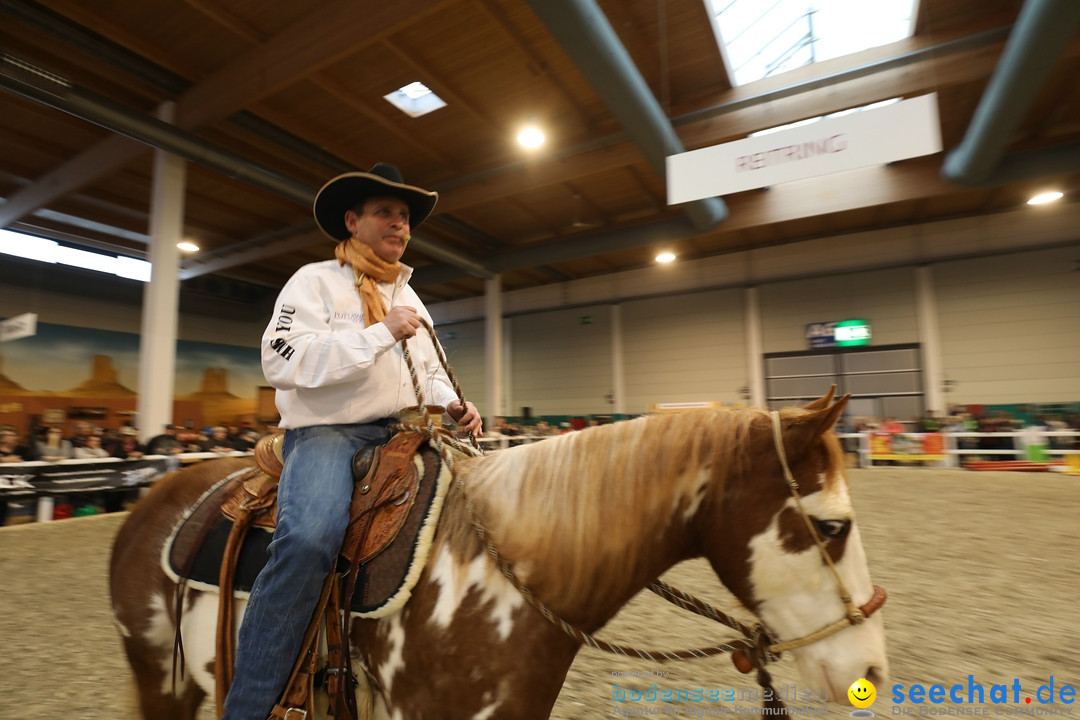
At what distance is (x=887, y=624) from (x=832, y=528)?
8.26 feet

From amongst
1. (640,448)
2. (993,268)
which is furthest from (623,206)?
(640,448)

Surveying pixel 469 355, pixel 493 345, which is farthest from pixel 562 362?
pixel 469 355

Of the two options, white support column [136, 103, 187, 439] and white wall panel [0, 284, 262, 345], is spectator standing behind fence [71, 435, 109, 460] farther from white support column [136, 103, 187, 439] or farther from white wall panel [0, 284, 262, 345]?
white wall panel [0, 284, 262, 345]

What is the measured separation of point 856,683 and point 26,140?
42.3 ft

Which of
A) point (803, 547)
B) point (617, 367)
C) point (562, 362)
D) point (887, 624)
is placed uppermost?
point (562, 362)

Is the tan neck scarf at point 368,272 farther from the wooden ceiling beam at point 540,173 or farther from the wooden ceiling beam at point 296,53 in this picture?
the wooden ceiling beam at point 540,173

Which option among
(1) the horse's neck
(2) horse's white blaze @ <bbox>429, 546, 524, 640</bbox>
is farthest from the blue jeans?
(1) the horse's neck

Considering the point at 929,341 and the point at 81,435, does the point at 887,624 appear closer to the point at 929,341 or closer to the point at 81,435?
the point at 81,435

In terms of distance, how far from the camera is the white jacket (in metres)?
1.21

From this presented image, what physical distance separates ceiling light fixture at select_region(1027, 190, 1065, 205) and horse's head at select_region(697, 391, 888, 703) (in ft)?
49.9

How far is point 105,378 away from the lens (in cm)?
1484

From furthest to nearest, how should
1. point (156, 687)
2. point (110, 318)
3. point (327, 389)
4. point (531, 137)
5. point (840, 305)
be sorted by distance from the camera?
1. point (110, 318)
2. point (840, 305)
3. point (531, 137)
4. point (156, 687)
5. point (327, 389)

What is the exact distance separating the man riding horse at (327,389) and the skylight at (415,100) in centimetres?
704

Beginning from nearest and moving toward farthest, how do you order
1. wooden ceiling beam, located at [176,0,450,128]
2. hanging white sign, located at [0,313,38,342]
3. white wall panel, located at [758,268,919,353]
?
1. wooden ceiling beam, located at [176,0,450,128]
2. hanging white sign, located at [0,313,38,342]
3. white wall panel, located at [758,268,919,353]
